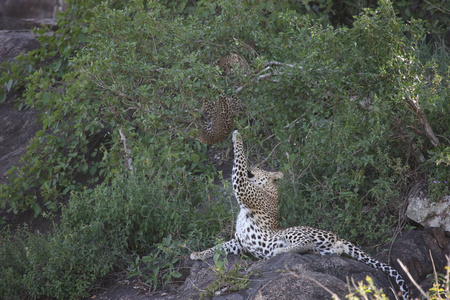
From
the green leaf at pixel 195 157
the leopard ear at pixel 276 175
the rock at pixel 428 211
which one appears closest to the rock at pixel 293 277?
the leopard ear at pixel 276 175

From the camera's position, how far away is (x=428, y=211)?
24.7 feet

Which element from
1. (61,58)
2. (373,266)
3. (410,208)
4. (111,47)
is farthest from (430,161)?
(61,58)

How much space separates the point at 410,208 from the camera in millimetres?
7648

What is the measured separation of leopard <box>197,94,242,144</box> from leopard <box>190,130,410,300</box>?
144 cm

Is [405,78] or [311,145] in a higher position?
[405,78]

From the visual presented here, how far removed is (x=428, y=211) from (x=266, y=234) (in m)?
2.03

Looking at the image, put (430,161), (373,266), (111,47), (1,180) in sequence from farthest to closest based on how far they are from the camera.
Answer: (1,180) → (111,47) → (430,161) → (373,266)

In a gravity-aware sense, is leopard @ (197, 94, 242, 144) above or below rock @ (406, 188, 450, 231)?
above

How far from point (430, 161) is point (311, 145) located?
1441 mm

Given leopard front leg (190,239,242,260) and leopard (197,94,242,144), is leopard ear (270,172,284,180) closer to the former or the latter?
leopard front leg (190,239,242,260)

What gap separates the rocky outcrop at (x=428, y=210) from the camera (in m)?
7.41

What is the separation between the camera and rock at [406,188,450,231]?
24.3 feet

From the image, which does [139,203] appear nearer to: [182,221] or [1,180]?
[182,221]

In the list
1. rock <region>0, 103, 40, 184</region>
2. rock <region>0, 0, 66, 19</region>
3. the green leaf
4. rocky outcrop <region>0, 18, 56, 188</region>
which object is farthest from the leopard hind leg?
rock <region>0, 0, 66, 19</region>
